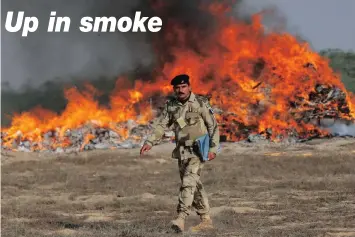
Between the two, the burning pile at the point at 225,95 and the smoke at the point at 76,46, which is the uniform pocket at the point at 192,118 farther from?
the smoke at the point at 76,46

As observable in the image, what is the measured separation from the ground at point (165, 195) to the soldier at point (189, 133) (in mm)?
525

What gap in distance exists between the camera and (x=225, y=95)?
1369 inches

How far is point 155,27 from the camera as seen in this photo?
38.7 metres

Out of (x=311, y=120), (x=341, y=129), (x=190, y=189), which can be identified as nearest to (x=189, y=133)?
(x=190, y=189)

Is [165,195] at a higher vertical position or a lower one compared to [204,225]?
higher

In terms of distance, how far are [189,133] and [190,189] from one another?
0.79 m

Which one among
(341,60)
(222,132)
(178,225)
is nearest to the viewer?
(178,225)

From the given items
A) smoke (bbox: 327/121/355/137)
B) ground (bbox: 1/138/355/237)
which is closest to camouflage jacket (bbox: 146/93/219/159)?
ground (bbox: 1/138/355/237)

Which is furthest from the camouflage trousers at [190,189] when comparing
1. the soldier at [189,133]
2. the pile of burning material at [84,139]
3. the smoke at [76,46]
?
the smoke at [76,46]

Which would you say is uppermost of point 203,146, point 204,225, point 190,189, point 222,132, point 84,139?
point 222,132

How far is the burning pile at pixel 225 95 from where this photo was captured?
3397 centimetres

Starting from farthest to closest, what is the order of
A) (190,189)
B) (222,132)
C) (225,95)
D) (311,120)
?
1. (222,132)
2. (225,95)
3. (311,120)
4. (190,189)

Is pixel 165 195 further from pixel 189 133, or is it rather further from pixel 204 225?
pixel 189 133

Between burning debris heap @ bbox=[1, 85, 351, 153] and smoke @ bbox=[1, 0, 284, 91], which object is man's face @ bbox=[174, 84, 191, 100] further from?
smoke @ bbox=[1, 0, 284, 91]
